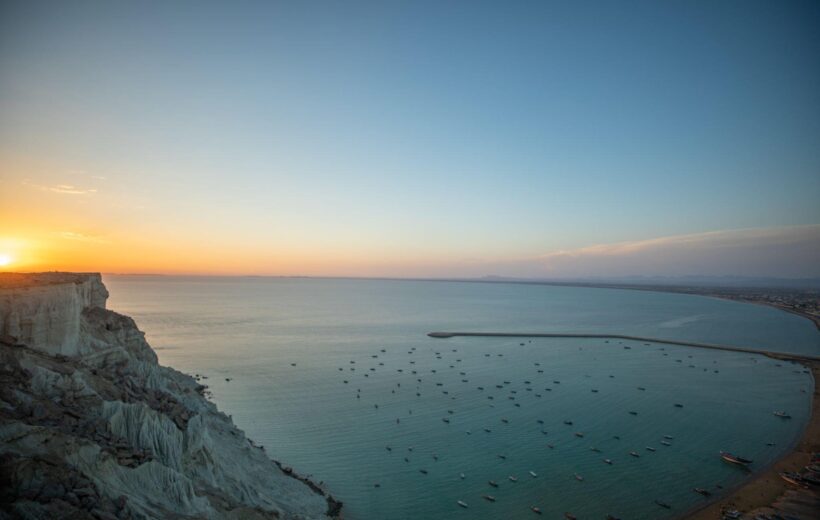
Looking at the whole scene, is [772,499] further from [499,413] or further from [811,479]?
[499,413]

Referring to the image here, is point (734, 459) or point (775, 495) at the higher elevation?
point (775, 495)

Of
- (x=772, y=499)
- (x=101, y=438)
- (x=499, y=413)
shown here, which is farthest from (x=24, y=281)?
(x=772, y=499)

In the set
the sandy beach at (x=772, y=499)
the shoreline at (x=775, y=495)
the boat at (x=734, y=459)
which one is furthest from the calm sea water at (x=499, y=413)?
the sandy beach at (x=772, y=499)

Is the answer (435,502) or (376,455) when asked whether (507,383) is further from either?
(435,502)

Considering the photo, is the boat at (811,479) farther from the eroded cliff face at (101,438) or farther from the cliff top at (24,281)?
the cliff top at (24,281)

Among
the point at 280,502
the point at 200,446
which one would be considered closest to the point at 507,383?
the point at 280,502

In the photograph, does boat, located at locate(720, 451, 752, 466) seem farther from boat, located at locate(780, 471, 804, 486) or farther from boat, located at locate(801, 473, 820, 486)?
boat, located at locate(801, 473, 820, 486)

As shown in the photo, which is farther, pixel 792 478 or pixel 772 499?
pixel 792 478
